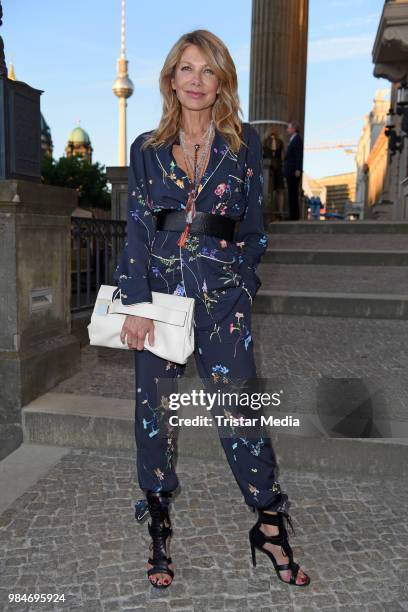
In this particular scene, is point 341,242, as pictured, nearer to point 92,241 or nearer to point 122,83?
point 92,241

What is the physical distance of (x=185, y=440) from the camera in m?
3.51

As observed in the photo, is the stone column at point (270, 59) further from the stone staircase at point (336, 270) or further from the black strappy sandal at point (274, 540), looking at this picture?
the black strappy sandal at point (274, 540)

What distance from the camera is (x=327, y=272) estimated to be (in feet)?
29.2

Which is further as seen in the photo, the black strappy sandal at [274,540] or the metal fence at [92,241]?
the metal fence at [92,241]

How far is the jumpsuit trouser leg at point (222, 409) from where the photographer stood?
2.33 meters

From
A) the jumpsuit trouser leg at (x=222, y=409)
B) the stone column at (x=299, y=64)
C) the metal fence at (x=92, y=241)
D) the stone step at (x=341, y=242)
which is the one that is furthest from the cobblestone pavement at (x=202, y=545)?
the stone column at (x=299, y=64)

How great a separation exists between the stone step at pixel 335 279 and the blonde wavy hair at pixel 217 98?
5017mm

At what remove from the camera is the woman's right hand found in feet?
7.30

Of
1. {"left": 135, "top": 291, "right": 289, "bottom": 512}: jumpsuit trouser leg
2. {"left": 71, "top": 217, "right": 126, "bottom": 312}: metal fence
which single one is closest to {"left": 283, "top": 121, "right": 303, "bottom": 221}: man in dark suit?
{"left": 71, "top": 217, "right": 126, "bottom": 312}: metal fence

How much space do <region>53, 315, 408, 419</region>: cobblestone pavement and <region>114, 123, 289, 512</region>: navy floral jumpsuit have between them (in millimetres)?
1657

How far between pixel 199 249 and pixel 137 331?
1.32ft

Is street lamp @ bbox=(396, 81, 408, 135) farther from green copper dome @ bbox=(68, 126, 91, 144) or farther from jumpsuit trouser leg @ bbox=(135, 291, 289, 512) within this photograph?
green copper dome @ bbox=(68, 126, 91, 144)

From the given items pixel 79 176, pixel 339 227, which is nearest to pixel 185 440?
pixel 339 227

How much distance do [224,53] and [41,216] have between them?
2.19 metres
